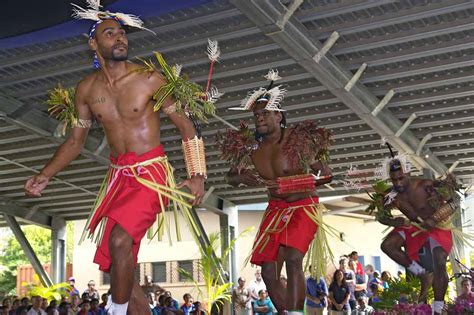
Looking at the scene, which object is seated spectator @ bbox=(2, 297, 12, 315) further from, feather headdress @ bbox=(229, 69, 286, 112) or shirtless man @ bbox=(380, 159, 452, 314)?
feather headdress @ bbox=(229, 69, 286, 112)

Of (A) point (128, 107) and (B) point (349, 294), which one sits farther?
(B) point (349, 294)

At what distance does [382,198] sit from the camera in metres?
6.78

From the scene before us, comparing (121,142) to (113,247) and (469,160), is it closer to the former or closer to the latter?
(113,247)

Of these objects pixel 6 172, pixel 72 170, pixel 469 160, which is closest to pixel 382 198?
pixel 469 160

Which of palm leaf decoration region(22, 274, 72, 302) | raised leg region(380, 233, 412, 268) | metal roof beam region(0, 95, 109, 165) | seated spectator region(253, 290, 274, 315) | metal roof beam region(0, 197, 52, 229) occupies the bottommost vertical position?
seated spectator region(253, 290, 274, 315)

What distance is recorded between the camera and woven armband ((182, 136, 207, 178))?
11.6 feet

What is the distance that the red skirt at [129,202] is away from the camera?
11.1 ft

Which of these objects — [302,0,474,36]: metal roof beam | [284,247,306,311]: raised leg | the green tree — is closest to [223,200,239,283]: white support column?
[302,0,474,36]: metal roof beam

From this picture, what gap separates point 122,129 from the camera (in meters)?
3.62

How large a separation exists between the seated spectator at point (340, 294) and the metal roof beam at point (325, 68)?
7.42 ft

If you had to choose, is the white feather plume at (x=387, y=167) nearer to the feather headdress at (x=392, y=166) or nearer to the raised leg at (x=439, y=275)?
the feather headdress at (x=392, y=166)

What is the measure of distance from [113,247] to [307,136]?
1.83 meters

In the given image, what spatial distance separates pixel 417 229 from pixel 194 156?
11.7ft

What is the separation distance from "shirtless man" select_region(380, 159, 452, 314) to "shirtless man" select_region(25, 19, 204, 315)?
3383 mm
